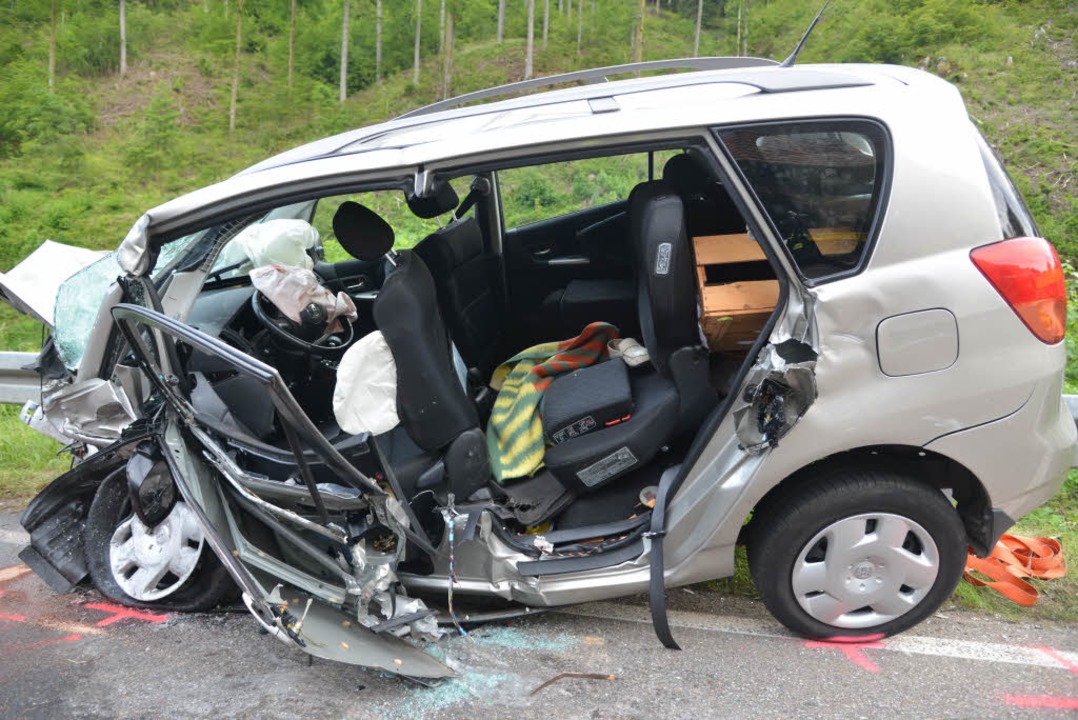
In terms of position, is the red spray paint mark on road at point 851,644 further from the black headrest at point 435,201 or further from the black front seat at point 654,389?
the black headrest at point 435,201

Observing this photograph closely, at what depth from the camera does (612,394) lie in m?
2.86

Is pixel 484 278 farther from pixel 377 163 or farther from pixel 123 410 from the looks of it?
pixel 123 410

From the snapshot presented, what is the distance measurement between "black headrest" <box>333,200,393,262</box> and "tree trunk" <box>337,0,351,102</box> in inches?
1213

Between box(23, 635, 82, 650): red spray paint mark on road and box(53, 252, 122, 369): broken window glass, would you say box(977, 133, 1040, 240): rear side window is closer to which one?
box(53, 252, 122, 369): broken window glass

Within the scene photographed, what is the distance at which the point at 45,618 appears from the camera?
2906mm

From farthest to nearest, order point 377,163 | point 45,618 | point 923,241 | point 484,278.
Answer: point 484,278 < point 45,618 < point 377,163 < point 923,241

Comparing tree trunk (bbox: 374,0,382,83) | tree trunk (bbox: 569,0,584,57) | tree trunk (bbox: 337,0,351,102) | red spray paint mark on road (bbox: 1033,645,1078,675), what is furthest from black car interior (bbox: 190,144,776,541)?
tree trunk (bbox: 374,0,382,83)

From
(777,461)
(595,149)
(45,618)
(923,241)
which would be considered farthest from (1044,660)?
(45,618)

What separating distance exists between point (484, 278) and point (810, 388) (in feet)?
5.88

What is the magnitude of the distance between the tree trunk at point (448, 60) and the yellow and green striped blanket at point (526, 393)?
2855 cm

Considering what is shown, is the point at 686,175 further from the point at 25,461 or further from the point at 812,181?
the point at 25,461

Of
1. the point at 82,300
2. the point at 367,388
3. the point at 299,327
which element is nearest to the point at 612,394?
the point at 367,388

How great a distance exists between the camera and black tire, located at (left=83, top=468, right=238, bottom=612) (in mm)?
2852

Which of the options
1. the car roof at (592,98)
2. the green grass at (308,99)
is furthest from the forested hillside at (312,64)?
the car roof at (592,98)
